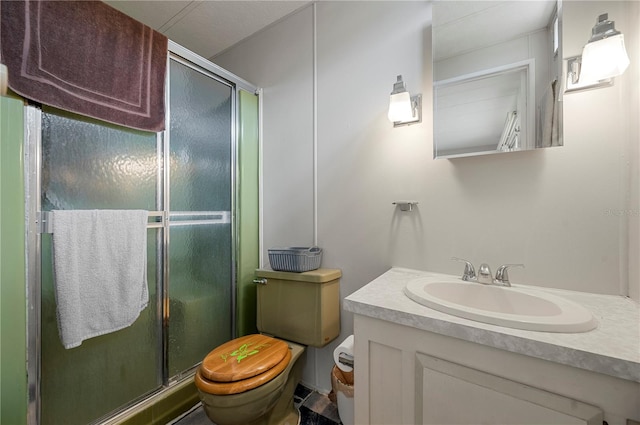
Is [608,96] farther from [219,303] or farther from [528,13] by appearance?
[219,303]

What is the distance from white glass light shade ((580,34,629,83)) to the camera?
2.70 feet

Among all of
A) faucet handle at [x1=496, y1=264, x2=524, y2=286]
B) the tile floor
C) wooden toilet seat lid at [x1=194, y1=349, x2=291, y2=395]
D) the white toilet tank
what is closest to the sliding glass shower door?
the tile floor

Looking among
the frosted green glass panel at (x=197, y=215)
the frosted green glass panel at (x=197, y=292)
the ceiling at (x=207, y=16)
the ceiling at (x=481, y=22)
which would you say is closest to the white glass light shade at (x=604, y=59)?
the ceiling at (x=481, y=22)

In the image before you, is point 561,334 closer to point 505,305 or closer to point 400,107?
point 505,305

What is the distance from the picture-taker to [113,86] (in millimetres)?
1155

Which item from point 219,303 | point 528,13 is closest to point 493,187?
point 528,13

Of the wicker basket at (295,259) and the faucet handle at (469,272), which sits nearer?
the faucet handle at (469,272)

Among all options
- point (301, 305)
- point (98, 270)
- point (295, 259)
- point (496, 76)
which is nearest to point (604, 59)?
point (496, 76)

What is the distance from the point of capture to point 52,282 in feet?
3.45

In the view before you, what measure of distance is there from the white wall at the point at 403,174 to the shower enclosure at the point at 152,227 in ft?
1.13

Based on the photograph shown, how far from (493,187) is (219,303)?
5.50 ft

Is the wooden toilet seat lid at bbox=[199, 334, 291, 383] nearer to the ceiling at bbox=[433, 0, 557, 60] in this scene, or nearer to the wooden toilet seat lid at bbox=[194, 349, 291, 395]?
the wooden toilet seat lid at bbox=[194, 349, 291, 395]

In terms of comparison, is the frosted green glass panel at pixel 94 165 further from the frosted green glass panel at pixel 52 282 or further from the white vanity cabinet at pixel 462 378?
the white vanity cabinet at pixel 462 378

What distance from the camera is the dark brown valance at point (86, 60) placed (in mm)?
925
